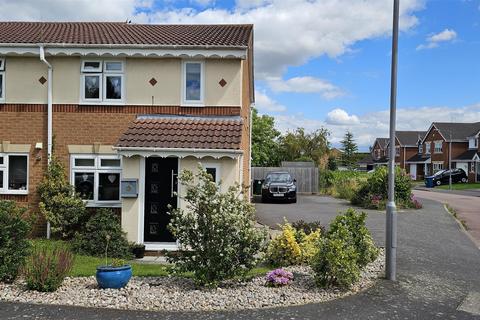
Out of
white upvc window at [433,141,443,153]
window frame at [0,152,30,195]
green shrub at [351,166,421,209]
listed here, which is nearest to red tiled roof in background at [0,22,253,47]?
window frame at [0,152,30,195]

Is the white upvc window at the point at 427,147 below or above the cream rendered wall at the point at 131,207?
above

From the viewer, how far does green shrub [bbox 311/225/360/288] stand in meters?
7.48

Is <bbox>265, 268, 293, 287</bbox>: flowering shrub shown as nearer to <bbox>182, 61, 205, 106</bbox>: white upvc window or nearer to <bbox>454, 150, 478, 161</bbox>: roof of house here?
<bbox>182, 61, 205, 106</bbox>: white upvc window

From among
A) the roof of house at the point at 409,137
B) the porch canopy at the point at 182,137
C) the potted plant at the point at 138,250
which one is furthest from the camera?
the roof of house at the point at 409,137

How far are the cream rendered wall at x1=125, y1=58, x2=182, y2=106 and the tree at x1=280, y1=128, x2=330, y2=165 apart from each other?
39.4m

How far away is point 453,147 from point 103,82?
183 ft

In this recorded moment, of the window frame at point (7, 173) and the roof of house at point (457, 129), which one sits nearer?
the window frame at point (7, 173)

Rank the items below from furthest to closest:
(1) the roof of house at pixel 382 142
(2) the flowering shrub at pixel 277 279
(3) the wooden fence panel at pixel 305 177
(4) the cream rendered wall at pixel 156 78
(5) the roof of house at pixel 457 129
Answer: (1) the roof of house at pixel 382 142 → (5) the roof of house at pixel 457 129 → (3) the wooden fence panel at pixel 305 177 → (4) the cream rendered wall at pixel 156 78 → (2) the flowering shrub at pixel 277 279

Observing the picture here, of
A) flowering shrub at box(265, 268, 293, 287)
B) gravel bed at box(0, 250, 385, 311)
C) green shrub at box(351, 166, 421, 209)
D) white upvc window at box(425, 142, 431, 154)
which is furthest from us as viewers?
white upvc window at box(425, 142, 431, 154)

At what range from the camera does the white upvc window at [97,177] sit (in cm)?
1323

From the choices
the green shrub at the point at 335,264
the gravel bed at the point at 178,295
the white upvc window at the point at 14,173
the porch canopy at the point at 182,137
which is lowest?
the gravel bed at the point at 178,295

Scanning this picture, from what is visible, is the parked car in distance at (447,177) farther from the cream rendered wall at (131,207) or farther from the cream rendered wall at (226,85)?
the cream rendered wall at (131,207)

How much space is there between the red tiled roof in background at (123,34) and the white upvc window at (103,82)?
2.10 ft

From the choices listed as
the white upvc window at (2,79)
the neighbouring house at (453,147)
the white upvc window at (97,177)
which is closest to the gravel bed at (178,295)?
the white upvc window at (97,177)
